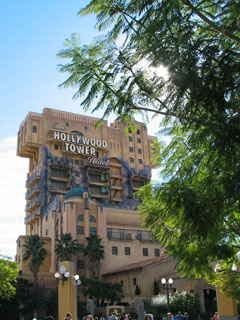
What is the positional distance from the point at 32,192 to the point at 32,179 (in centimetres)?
294

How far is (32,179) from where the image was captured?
87.9 meters

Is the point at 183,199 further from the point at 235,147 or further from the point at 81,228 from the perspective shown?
the point at 81,228

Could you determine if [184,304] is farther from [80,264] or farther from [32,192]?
[32,192]

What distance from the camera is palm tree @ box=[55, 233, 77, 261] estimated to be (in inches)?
2258

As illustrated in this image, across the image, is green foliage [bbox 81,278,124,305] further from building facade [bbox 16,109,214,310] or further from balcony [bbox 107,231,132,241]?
balcony [bbox 107,231,132,241]

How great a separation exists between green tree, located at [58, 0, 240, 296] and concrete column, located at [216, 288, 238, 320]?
42.8ft

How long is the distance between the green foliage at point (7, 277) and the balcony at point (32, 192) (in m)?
41.6

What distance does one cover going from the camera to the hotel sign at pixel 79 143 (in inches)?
3508

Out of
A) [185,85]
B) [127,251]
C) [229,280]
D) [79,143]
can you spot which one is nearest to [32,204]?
[79,143]

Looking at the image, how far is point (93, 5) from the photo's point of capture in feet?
34.6

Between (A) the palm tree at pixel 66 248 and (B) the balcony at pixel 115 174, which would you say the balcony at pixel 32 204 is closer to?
(B) the balcony at pixel 115 174

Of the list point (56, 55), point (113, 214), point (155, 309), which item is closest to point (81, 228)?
point (113, 214)

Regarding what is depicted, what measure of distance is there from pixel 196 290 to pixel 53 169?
48.1 meters

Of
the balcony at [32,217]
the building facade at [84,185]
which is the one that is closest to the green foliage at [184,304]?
the building facade at [84,185]
